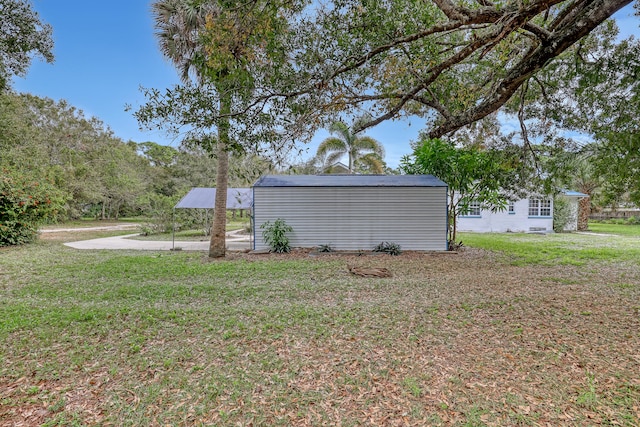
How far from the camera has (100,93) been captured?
1319cm

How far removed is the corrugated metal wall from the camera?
9789mm

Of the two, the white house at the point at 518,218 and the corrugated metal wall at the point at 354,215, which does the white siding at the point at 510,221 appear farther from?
the corrugated metal wall at the point at 354,215

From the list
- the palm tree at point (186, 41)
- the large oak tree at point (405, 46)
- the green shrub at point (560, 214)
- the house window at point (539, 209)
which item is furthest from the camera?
the green shrub at point (560, 214)

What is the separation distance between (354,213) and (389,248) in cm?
151

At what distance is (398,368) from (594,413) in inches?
54.7

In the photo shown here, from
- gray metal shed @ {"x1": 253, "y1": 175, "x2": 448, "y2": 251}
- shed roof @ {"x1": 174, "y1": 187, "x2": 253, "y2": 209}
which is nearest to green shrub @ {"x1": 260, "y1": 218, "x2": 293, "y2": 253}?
gray metal shed @ {"x1": 253, "y1": 175, "x2": 448, "y2": 251}

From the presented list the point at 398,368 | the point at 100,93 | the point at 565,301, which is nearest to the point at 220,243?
the point at 398,368

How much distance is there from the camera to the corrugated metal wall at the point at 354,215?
32.1ft

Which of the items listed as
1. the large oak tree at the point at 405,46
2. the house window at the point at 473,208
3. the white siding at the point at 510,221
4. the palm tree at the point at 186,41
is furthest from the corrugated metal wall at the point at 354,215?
the white siding at the point at 510,221

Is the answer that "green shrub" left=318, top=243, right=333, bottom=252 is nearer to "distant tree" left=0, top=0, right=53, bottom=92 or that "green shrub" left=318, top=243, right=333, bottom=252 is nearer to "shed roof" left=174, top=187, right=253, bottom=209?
"shed roof" left=174, top=187, right=253, bottom=209

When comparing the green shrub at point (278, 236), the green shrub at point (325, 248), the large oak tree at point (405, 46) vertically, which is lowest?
the green shrub at point (325, 248)

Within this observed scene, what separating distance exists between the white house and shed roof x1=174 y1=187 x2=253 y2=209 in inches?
482

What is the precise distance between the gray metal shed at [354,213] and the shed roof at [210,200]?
84cm

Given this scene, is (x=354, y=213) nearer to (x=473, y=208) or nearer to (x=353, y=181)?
(x=353, y=181)
